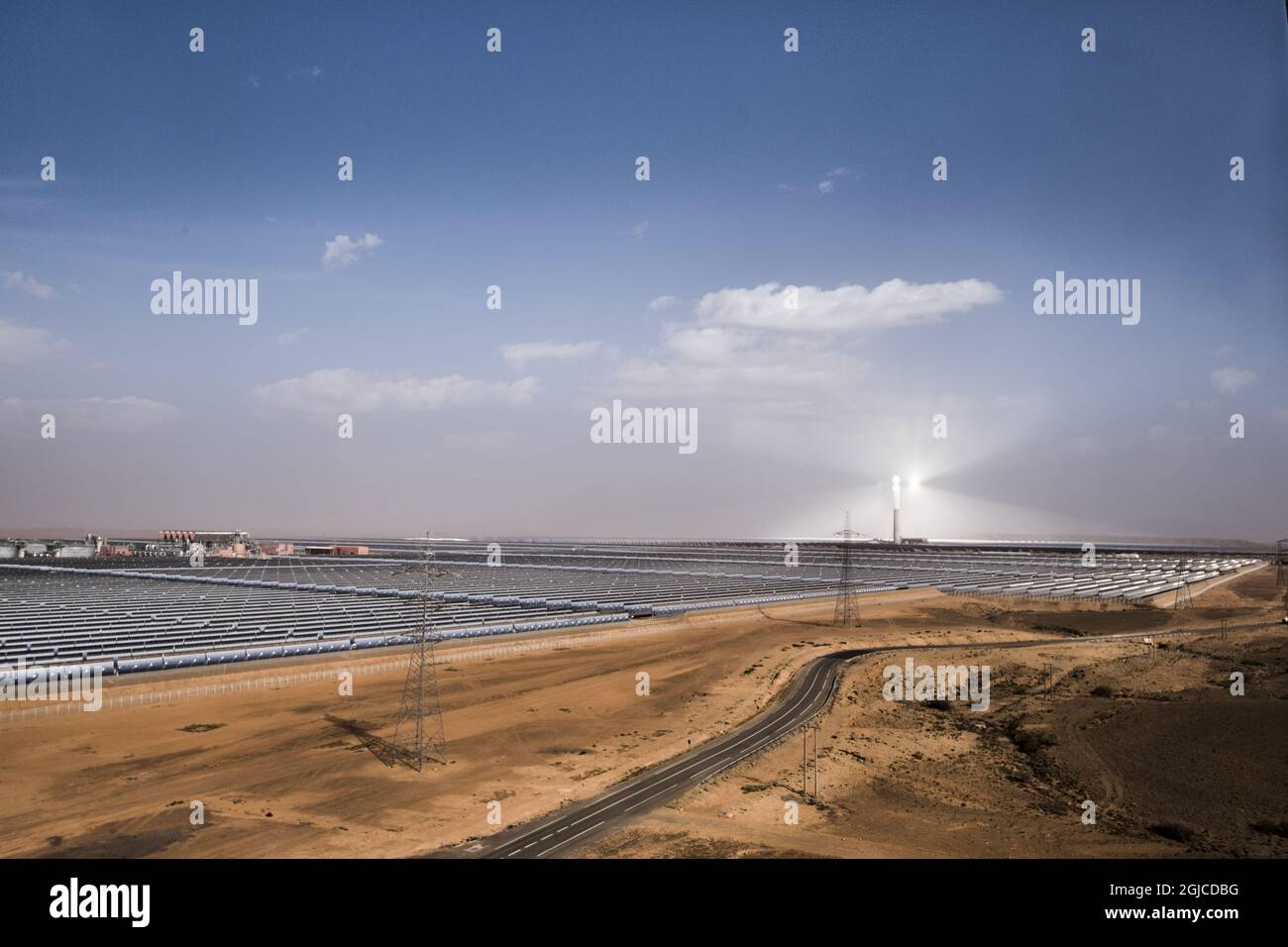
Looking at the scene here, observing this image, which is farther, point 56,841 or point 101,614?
point 101,614

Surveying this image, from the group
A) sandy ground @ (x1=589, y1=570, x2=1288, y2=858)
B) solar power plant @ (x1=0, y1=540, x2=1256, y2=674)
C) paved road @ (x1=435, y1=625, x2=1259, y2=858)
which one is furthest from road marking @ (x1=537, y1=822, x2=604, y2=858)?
solar power plant @ (x1=0, y1=540, x2=1256, y2=674)

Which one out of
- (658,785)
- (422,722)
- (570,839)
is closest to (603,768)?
(658,785)

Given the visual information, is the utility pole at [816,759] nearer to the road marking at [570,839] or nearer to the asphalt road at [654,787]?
the asphalt road at [654,787]

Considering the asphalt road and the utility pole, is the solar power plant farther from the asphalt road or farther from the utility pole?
the utility pole

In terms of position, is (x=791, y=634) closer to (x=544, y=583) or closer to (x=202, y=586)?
(x=544, y=583)

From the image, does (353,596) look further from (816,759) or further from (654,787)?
(816,759)
